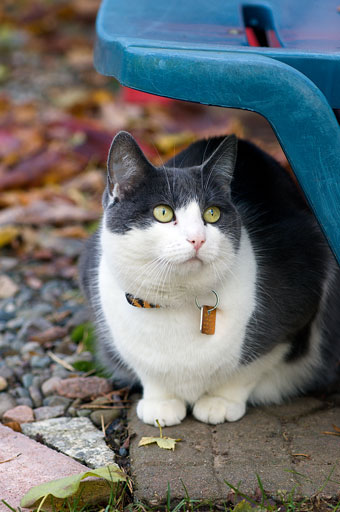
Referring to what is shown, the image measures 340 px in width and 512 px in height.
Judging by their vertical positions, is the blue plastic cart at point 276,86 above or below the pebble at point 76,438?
above

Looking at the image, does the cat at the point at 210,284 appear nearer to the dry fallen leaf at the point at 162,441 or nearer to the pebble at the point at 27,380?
the dry fallen leaf at the point at 162,441

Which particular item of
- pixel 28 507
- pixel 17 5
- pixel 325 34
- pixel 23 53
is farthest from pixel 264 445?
pixel 17 5

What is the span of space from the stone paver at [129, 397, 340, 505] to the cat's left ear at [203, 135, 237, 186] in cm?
64

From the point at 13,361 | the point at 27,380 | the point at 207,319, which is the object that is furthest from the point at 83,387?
the point at 207,319

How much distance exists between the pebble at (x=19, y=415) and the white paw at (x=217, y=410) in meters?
0.45

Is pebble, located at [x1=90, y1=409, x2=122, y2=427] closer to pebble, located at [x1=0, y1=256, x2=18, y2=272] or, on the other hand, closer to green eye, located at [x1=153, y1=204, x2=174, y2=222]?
green eye, located at [x1=153, y1=204, x2=174, y2=222]

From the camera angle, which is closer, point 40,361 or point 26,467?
point 26,467

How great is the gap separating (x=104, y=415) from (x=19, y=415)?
0.23 metres

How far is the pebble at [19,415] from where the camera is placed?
1773mm

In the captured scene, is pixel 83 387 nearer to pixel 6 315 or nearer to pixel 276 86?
pixel 6 315

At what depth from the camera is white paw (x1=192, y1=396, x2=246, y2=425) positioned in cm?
170

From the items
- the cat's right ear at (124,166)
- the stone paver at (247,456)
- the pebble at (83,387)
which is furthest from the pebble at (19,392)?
the cat's right ear at (124,166)

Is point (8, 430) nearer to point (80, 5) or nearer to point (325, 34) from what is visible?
point (325, 34)

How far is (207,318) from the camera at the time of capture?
5.15ft
